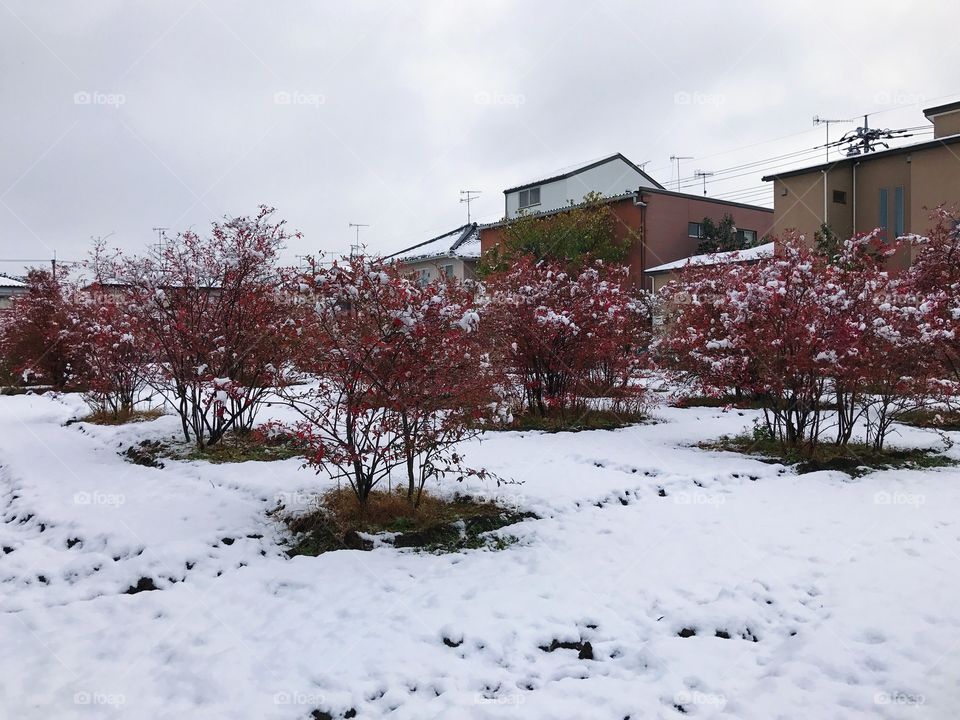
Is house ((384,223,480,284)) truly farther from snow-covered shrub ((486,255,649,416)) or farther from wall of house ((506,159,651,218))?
snow-covered shrub ((486,255,649,416))

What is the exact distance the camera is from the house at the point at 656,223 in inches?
1122

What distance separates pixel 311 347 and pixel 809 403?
19.8 ft

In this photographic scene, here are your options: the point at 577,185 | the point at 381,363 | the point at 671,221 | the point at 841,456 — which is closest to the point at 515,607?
the point at 381,363

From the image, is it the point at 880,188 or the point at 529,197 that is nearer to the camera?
the point at 880,188

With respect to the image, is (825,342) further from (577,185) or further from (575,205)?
(577,185)

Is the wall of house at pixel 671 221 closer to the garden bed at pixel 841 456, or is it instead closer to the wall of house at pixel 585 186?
the wall of house at pixel 585 186

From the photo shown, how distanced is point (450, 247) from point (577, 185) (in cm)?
800

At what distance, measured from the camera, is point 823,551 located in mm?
5199

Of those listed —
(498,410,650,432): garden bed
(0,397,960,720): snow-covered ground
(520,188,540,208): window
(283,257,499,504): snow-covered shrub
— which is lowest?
(0,397,960,720): snow-covered ground

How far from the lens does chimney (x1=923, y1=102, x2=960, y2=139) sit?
20.9 metres

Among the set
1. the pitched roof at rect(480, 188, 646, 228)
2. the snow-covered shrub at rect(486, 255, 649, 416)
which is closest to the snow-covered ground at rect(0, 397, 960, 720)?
the snow-covered shrub at rect(486, 255, 649, 416)

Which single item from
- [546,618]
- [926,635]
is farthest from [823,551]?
[546,618]

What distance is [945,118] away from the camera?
21.3 meters

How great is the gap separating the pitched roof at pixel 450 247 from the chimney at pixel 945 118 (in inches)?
765
